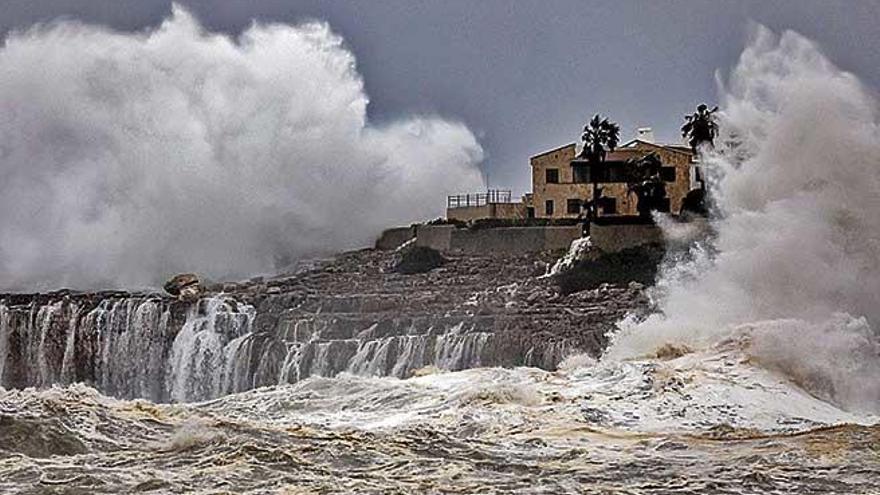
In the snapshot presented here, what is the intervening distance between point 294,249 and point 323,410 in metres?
35.8

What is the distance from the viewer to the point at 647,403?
18812 mm

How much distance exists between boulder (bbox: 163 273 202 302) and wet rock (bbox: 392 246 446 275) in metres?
6.70

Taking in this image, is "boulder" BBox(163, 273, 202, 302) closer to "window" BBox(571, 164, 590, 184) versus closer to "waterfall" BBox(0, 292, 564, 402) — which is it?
"waterfall" BBox(0, 292, 564, 402)

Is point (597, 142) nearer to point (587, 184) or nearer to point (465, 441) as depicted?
point (587, 184)

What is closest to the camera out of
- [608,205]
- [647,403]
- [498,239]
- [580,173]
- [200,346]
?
[647,403]

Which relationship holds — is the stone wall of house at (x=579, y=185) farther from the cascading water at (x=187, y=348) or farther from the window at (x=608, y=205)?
the cascading water at (x=187, y=348)

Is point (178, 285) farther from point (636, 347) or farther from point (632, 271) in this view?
point (636, 347)

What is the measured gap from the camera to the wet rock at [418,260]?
46.1m

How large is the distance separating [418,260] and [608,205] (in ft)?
34.7

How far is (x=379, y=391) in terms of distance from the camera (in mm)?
20625

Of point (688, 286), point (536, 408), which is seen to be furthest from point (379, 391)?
point (688, 286)

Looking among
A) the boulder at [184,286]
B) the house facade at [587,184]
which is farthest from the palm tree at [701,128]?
the boulder at [184,286]

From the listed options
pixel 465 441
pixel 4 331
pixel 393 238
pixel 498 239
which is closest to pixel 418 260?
pixel 498 239

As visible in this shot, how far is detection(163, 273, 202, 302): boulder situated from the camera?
136 feet
